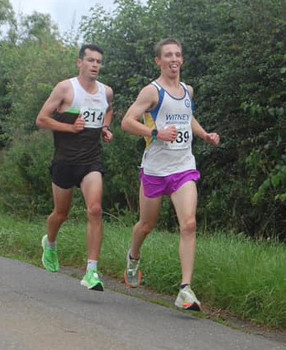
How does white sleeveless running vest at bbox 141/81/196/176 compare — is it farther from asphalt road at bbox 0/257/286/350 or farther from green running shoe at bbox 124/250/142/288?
asphalt road at bbox 0/257/286/350

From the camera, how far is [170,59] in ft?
21.6

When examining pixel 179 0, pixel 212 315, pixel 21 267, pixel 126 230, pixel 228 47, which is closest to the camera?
pixel 212 315

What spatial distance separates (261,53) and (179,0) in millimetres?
2547

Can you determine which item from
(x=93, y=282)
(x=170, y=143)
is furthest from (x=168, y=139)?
(x=93, y=282)

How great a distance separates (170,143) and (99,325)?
1598 millimetres

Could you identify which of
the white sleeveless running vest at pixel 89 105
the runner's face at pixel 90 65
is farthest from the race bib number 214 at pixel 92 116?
the runner's face at pixel 90 65

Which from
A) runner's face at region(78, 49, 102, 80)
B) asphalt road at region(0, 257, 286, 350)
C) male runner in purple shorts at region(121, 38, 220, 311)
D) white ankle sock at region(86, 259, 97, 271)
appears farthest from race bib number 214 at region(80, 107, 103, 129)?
asphalt road at region(0, 257, 286, 350)

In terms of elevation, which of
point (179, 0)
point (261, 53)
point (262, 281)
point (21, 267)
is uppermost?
point (179, 0)

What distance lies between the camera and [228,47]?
1130cm

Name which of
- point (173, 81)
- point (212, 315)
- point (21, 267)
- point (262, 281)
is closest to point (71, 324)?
point (212, 315)

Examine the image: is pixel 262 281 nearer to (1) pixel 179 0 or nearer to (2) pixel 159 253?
(2) pixel 159 253

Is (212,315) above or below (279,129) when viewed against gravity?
below

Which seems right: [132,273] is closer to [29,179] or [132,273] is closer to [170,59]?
[170,59]

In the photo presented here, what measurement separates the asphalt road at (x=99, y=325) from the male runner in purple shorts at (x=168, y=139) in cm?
62
